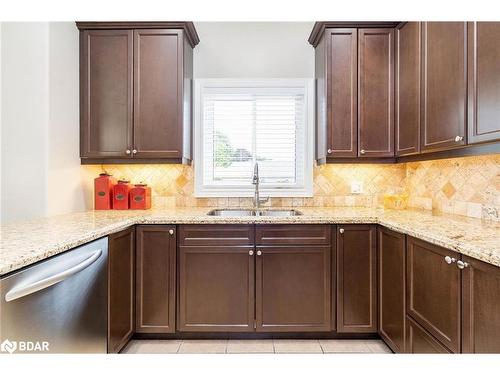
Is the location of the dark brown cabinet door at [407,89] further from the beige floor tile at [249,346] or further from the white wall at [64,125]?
the white wall at [64,125]

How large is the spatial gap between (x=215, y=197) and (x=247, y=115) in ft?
2.69

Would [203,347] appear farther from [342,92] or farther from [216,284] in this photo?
[342,92]

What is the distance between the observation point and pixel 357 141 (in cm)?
255

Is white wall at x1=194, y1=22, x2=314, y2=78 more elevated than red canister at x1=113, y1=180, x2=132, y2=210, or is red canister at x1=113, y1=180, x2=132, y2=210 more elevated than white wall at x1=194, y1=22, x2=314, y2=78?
white wall at x1=194, y1=22, x2=314, y2=78

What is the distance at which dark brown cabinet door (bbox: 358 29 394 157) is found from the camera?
252cm

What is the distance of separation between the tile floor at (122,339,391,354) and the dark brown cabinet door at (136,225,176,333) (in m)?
0.11

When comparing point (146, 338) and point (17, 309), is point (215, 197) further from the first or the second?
point (17, 309)

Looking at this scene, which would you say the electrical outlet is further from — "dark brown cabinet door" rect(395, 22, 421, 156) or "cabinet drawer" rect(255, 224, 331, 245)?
"cabinet drawer" rect(255, 224, 331, 245)

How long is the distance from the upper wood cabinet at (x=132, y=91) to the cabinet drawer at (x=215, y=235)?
2.22 feet

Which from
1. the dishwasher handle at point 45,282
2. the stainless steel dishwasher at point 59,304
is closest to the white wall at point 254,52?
the stainless steel dishwasher at point 59,304

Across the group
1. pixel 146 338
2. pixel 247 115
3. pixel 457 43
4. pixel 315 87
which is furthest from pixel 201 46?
pixel 146 338

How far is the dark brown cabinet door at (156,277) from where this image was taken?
220cm

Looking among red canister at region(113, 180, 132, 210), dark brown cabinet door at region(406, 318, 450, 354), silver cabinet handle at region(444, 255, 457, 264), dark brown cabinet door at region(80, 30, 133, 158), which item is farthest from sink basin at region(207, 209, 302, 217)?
silver cabinet handle at region(444, 255, 457, 264)

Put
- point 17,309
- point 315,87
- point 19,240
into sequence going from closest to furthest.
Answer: point 17,309
point 19,240
point 315,87
